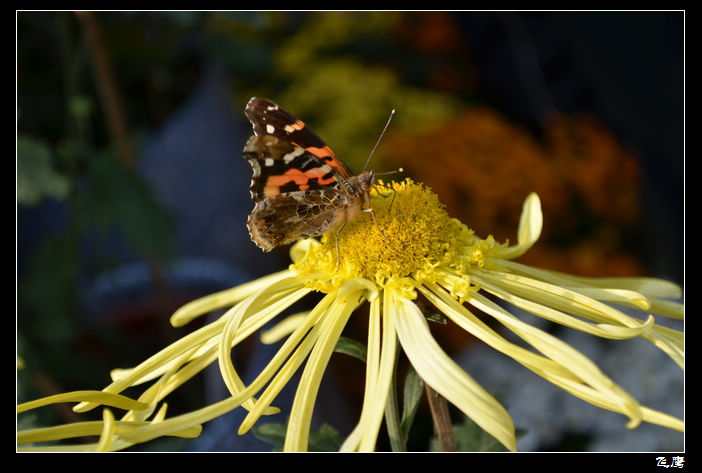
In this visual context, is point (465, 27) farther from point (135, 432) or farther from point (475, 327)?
point (135, 432)

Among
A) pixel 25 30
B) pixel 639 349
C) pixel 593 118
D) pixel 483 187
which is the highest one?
pixel 25 30

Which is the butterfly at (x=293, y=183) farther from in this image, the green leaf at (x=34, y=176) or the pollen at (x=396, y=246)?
the green leaf at (x=34, y=176)

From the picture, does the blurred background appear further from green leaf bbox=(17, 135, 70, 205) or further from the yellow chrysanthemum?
the yellow chrysanthemum

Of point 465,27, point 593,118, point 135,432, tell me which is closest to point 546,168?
point 593,118

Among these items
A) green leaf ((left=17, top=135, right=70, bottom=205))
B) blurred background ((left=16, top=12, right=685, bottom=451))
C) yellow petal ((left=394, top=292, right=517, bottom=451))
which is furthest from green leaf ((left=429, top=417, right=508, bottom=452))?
green leaf ((left=17, top=135, right=70, bottom=205))

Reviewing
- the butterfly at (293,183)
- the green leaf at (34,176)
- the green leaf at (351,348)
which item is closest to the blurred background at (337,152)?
the green leaf at (34,176)

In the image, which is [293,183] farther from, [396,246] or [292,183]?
[396,246]
